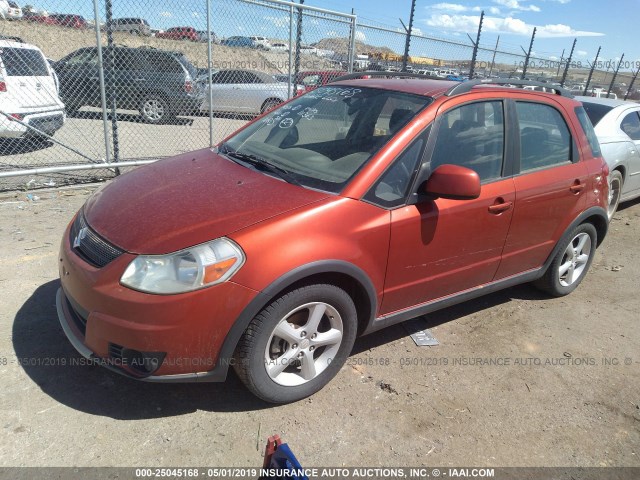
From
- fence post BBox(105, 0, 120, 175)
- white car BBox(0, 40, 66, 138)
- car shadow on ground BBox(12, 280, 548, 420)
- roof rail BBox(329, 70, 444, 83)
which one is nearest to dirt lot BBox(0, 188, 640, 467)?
car shadow on ground BBox(12, 280, 548, 420)

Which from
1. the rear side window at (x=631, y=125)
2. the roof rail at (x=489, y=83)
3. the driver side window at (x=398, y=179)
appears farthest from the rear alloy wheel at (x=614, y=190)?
the driver side window at (x=398, y=179)

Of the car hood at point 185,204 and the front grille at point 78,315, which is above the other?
the car hood at point 185,204

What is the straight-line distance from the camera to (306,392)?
2754 millimetres

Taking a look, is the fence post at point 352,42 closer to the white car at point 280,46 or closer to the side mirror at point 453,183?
the white car at point 280,46

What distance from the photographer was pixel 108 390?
2.71 metres

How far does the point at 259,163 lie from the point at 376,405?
166 cm

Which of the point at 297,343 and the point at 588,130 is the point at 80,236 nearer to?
the point at 297,343

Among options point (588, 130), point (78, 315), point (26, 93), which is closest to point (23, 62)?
point (26, 93)

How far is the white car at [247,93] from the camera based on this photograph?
10.5 metres

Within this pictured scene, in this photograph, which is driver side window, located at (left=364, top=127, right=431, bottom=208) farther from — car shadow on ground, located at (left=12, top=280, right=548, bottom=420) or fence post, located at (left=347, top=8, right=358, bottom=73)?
fence post, located at (left=347, top=8, right=358, bottom=73)

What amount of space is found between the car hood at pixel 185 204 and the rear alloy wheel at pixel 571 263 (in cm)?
245

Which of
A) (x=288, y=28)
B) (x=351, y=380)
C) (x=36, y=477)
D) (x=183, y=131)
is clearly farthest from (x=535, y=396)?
(x=183, y=131)

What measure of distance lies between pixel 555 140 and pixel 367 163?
1.86 m

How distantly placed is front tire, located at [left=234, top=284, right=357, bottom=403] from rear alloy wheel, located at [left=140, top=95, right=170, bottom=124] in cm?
817
